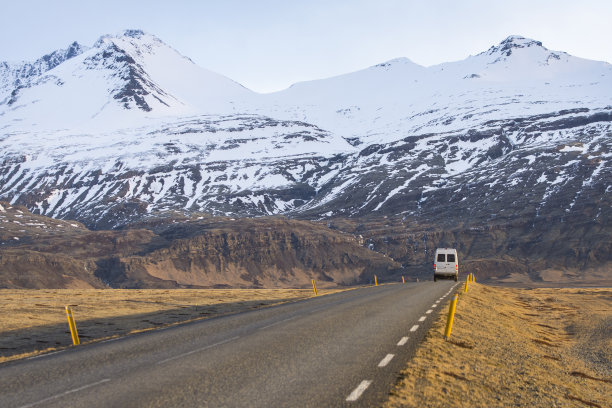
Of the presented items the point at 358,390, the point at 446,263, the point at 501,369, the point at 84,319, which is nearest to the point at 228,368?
the point at 358,390

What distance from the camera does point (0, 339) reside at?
747 inches

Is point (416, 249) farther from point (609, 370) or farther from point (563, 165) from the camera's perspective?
point (609, 370)

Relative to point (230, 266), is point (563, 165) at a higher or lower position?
higher

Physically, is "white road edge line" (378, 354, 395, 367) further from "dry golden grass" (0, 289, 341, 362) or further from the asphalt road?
"dry golden grass" (0, 289, 341, 362)

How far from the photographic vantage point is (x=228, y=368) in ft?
35.0

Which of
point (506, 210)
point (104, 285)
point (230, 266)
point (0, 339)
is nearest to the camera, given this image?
point (0, 339)

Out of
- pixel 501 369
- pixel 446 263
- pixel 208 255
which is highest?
pixel 446 263

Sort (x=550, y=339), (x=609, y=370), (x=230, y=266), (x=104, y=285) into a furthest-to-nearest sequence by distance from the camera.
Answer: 1. (x=230, y=266)
2. (x=104, y=285)
3. (x=550, y=339)
4. (x=609, y=370)

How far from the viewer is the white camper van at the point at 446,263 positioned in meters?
46.1

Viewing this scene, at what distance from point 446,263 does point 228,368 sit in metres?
38.4

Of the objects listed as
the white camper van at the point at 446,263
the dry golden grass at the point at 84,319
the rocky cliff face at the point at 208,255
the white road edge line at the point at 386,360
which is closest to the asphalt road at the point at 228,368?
the white road edge line at the point at 386,360

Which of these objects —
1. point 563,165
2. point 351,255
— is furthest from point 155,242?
point 563,165

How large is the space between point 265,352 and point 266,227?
5239 inches

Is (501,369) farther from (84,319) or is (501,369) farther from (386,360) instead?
(84,319)
